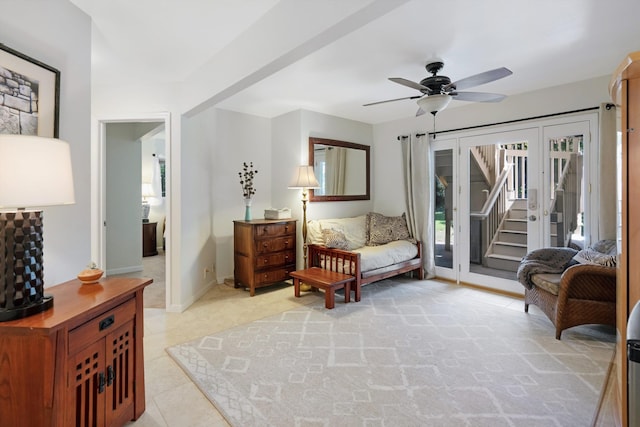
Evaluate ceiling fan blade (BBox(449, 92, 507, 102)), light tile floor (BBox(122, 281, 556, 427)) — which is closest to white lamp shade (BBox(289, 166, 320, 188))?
light tile floor (BBox(122, 281, 556, 427))

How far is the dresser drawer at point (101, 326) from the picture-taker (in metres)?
1.25

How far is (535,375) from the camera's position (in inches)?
83.0

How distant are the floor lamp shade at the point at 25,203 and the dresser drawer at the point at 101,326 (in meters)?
0.17

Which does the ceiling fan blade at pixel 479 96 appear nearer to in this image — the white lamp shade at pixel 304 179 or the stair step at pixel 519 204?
the stair step at pixel 519 204

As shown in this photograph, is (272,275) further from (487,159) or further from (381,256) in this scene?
(487,159)

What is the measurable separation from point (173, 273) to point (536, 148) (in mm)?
4323

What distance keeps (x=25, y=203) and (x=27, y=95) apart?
77cm

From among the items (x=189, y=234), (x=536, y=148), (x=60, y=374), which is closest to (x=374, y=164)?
(x=536, y=148)

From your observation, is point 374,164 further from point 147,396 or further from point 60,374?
point 60,374

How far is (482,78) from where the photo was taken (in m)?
2.40

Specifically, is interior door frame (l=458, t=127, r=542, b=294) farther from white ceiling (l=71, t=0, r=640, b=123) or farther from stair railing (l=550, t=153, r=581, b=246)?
white ceiling (l=71, t=0, r=640, b=123)

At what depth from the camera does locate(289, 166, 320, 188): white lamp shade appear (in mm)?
3930

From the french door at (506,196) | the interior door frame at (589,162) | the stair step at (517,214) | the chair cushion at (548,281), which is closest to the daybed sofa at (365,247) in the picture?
the french door at (506,196)

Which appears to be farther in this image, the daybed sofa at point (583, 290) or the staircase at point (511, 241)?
A: the staircase at point (511, 241)
